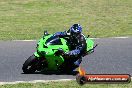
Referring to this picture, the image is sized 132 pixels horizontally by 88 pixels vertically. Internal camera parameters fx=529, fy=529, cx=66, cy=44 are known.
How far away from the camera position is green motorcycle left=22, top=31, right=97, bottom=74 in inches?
590

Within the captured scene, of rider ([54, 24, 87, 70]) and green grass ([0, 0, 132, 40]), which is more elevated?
rider ([54, 24, 87, 70])

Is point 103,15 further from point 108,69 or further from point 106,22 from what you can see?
point 108,69

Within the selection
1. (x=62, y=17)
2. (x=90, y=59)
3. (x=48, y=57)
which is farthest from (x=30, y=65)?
(x=62, y=17)

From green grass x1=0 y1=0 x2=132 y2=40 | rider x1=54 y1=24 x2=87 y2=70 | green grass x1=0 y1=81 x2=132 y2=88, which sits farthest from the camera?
green grass x1=0 y1=0 x2=132 y2=40

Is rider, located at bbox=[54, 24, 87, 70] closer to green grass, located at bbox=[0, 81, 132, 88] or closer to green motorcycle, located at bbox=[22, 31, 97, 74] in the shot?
green motorcycle, located at bbox=[22, 31, 97, 74]

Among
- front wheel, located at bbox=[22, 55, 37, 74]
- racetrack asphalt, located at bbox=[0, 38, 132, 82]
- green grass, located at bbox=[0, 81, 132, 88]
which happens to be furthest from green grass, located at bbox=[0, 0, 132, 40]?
green grass, located at bbox=[0, 81, 132, 88]

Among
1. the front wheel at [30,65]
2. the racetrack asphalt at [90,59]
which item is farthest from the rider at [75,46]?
the front wheel at [30,65]

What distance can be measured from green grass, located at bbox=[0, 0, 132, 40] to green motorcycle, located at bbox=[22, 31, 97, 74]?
17.6 feet

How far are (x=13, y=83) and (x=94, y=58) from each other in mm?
4072

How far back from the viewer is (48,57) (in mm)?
14984

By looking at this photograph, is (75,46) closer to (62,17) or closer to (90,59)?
(90,59)

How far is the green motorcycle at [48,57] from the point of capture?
590 inches

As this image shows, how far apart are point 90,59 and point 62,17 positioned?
877 cm

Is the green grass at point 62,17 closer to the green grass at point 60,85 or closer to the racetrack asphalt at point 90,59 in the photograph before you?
the racetrack asphalt at point 90,59
